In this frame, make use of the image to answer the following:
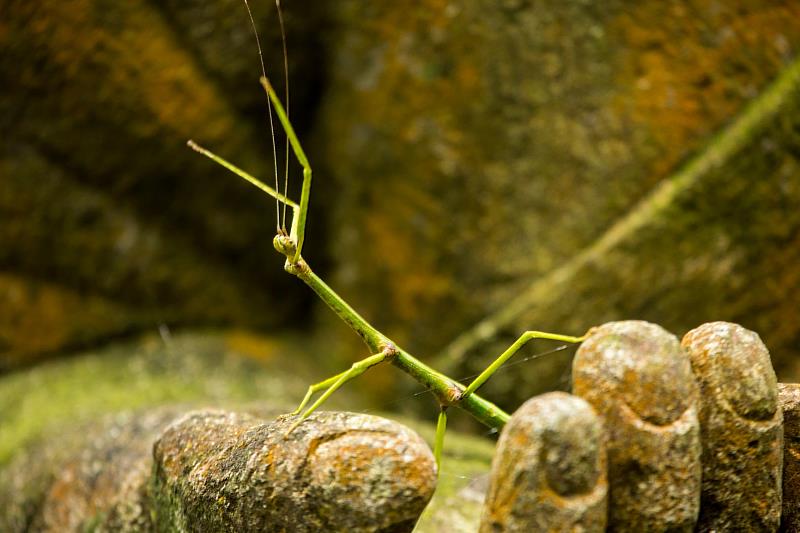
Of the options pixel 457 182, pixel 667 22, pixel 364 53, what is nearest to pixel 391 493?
pixel 457 182

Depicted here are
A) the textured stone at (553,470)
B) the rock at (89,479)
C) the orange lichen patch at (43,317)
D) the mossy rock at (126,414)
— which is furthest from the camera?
the orange lichen patch at (43,317)

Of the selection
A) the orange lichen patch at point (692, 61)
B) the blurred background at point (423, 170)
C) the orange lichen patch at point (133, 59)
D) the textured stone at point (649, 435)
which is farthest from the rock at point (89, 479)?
the orange lichen patch at point (692, 61)

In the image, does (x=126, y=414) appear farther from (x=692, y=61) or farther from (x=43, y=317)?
A: (x=692, y=61)

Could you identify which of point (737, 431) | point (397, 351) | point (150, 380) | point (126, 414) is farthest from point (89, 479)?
point (737, 431)

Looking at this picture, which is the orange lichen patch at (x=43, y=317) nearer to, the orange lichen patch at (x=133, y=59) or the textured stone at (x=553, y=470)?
the orange lichen patch at (x=133, y=59)

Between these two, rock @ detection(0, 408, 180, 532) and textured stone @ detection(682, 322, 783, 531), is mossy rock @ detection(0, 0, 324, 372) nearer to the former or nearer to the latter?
rock @ detection(0, 408, 180, 532)

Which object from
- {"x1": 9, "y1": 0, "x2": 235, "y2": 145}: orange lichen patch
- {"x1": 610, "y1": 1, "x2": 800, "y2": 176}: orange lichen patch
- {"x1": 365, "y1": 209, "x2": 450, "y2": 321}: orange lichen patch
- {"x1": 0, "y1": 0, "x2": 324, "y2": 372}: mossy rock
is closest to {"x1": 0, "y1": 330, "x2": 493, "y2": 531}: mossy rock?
{"x1": 0, "y1": 0, "x2": 324, "y2": 372}: mossy rock
